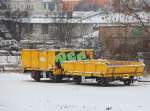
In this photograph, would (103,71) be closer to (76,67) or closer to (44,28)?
(76,67)

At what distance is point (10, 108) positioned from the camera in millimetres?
19078

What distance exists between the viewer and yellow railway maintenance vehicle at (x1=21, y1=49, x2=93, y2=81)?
34250 millimetres

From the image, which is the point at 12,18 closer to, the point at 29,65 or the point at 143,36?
the point at 143,36

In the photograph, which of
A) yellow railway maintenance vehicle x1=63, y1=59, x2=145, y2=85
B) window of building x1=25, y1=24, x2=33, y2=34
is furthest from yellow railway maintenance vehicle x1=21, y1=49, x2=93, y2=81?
window of building x1=25, y1=24, x2=33, y2=34

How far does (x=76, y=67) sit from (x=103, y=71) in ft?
7.10

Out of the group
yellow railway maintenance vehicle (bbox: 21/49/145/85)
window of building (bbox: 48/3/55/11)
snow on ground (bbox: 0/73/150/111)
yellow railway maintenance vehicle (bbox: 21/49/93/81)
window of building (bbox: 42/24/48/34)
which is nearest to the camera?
snow on ground (bbox: 0/73/150/111)

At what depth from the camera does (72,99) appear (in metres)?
22.9

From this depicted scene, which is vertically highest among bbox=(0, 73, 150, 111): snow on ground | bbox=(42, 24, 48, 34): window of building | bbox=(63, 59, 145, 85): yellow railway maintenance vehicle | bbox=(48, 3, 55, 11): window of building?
bbox=(48, 3, 55, 11): window of building

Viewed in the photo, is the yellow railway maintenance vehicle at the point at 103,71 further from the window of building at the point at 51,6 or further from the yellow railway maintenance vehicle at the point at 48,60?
the window of building at the point at 51,6

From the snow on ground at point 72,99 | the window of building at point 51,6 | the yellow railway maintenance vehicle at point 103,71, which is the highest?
the window of building at point 51,6

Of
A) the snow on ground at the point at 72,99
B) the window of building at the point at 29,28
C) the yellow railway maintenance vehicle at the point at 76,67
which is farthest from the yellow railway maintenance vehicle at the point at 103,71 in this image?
the window of building at the point at 29,28

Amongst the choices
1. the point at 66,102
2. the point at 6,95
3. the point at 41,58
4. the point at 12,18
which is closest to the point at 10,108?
the point at 66,102

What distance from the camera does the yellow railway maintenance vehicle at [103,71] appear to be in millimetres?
30484

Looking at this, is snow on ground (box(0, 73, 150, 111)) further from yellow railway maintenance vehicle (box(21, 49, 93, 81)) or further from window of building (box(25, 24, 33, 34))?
window of building (box(25, 24, 33, 34))
